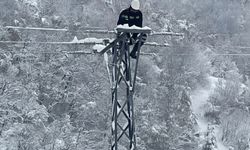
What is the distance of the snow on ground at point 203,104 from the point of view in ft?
84.6

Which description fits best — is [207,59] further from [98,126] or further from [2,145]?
[2,145]

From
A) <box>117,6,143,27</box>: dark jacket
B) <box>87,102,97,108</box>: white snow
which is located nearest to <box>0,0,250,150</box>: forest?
<box>87,102,97,108</box>: white snow

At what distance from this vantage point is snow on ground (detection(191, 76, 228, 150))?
1015 inches

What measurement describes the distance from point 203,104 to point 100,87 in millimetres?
8733

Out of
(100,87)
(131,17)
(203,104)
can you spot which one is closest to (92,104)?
(100,87)

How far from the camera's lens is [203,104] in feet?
90.5

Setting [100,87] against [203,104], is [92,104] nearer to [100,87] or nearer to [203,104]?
[100,87]

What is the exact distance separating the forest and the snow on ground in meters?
0.08

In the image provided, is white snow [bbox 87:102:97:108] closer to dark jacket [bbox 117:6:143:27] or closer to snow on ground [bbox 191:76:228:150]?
snow on ground [bbox 191:76:228:150]

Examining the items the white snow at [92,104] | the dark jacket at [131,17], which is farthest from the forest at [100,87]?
the dark jacket at [131,17]

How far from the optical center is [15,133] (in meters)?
19.7

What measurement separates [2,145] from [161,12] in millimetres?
19352

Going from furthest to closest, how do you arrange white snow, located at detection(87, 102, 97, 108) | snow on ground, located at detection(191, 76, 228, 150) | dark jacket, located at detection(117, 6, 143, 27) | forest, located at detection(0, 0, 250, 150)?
1. snow on ground, located at detection(191, 76, 228, 150)
2. white snow, located at detection(87, 102, 97, 108)
3. forest, located at detection(0, 0, 250, 150)
4. dark jacket, located at detection(117, 6, 143, 27)

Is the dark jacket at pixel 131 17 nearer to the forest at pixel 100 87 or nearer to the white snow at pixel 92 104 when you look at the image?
the forest at pixel 100 87
